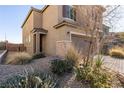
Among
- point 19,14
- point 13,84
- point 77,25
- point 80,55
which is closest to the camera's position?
point 13,84

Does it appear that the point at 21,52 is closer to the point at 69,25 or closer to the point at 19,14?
the point at 19,14

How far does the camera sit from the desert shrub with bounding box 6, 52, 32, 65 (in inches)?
235

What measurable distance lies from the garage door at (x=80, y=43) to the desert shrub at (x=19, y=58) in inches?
80.8

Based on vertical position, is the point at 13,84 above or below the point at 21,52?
below

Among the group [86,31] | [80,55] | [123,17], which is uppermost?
[123,17]

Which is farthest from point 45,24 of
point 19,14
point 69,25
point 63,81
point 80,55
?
point 63,81

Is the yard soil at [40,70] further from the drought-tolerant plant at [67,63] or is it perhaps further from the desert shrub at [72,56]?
the desert shrub at [72,56]

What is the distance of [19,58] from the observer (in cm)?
609

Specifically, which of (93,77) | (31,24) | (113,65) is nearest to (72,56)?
(93,77)

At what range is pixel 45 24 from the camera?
6.75m

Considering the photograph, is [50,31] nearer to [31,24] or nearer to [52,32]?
[52,32]

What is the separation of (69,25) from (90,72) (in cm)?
305

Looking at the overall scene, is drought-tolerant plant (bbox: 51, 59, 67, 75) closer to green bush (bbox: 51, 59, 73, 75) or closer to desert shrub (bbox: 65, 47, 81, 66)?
green bush (bbox: 51, 59, 73, 75)

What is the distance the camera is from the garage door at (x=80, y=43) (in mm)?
6246
